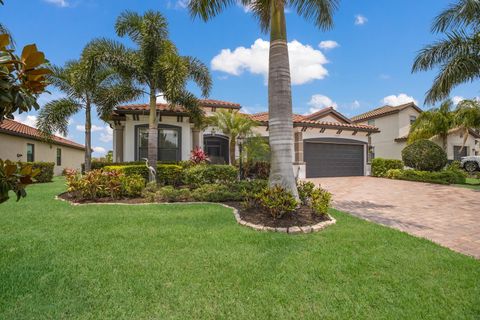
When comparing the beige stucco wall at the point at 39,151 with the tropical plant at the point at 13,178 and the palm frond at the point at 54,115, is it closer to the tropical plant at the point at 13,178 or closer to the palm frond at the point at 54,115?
the palm frond at the point at 54,115

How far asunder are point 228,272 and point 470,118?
80.0ft

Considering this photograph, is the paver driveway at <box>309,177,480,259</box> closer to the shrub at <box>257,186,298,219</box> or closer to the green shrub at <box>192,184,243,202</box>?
the shrub at <box>257,186,298,219</box>

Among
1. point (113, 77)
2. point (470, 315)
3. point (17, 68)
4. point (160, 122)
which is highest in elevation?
point (113, 77)

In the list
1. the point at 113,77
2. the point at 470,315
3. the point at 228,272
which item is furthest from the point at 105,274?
the point at 113,77

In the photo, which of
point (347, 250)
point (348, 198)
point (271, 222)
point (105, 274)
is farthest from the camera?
point (348, 198)

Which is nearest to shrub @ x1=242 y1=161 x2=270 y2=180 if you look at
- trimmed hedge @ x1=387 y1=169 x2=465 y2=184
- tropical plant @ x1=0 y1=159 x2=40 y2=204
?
trimmed hedge @ x1=387 y1=169 x2=465 y2=184

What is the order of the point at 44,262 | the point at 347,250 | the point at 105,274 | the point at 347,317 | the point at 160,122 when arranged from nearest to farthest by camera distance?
the point at 347,317 < the point at 105,274 < the point at 44,262 < the point at 347,250 < the point at 160,122

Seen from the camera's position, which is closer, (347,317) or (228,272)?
(347,317)

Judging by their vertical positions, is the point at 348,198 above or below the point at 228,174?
below

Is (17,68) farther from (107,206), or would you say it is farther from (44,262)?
(107,206)

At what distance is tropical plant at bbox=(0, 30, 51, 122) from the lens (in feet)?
6.04

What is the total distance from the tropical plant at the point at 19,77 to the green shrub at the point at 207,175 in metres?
9.73

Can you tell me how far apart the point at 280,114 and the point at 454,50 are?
12.3 meters

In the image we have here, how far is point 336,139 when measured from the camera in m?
20.2
